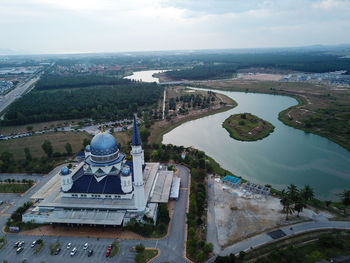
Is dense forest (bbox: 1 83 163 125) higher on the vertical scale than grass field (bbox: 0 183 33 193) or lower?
higher

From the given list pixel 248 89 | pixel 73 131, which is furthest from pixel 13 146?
pixel 248 89

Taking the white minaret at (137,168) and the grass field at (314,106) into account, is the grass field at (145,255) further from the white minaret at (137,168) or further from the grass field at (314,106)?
the grass field at (314,106)

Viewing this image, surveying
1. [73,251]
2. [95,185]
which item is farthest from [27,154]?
[73,251]

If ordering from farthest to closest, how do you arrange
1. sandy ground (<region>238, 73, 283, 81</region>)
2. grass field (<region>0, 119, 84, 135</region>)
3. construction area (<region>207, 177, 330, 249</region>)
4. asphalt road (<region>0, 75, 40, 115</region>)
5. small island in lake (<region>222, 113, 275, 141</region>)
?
sandy ground (<region>238, 73, 283, 81</region>), asphalt road (<region>0, 75, 40, 115</region>), grass field (<region>0, 119, 84, 135</region>), small island in lake (<region>222, 113, 275, 141</region>), construction area (<region>207, 177, 330, 249</region>)

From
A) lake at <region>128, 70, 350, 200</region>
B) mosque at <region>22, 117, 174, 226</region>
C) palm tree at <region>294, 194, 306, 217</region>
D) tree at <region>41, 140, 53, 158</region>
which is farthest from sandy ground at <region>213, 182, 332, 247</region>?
tree at <region>41, 140, 53, 158</region>

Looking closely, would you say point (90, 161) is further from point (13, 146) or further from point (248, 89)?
point (248, 89)

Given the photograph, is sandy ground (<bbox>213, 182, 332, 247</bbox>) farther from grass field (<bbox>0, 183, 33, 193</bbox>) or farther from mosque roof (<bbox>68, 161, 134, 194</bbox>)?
grass field (<bbox>0, 183, 33, 193</bbox>)

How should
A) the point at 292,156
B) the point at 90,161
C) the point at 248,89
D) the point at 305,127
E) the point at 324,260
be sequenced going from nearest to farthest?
the point at 324,260, the point at 90,161, the point at 292,156, the point at 305,127, the point at 248,89
